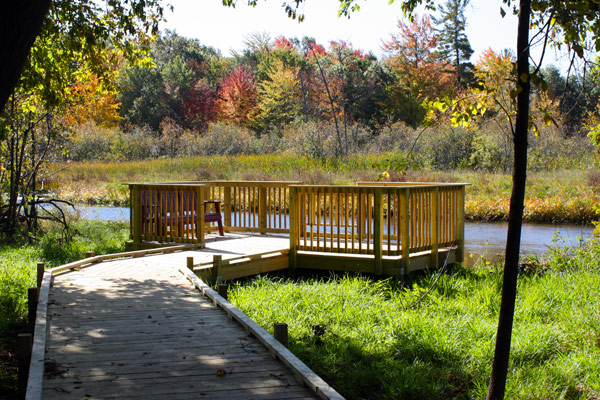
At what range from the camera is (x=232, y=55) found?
49531 mm

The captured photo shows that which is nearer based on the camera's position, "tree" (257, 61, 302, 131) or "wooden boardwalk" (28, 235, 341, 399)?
"wooden boardwalk" (28, 235, 341, 399)

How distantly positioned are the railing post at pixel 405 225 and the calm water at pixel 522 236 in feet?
12.7

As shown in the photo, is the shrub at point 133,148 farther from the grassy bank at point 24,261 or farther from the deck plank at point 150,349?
the deck plank at point 150,349

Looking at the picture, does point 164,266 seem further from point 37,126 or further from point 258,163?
point 258,163

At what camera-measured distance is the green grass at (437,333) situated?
4.70m

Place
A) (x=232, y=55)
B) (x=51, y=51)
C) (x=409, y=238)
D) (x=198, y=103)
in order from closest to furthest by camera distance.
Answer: (x=409, y=238) → (x=51, y=51) → (x=198, y=103) → (x=232, y=55)

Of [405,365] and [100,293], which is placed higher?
[100,293]

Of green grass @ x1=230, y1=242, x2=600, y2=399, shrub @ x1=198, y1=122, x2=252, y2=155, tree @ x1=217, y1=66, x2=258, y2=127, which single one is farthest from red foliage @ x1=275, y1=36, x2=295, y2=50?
green grass @ x1=230, y1=242, x2=600, y2=399

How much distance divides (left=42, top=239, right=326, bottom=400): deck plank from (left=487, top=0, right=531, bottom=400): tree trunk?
49.3 inches

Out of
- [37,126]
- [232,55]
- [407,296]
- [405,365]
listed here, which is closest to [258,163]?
[37,126]

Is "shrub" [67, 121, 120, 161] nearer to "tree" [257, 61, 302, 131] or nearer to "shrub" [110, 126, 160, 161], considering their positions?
"shrub" [110, 126, 160, 161]

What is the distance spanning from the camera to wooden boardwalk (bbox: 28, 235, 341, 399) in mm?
3416

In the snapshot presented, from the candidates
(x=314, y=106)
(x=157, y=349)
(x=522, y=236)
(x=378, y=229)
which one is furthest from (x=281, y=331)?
(x=314, y=106)

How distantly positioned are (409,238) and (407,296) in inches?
54.6
